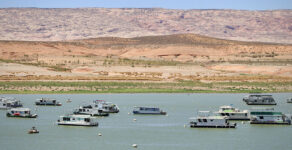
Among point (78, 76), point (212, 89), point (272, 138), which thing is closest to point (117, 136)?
point (272, 138)

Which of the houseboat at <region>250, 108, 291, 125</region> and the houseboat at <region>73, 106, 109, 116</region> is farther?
the houseboat at <region>73, 106, 109, 116</region>

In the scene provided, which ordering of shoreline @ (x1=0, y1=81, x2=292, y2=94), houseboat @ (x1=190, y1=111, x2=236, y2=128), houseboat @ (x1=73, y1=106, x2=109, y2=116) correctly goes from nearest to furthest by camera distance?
houseboat @ (x1=190, y1=111, x2=236, y2=128) → houseboat @ (x1=73, y1=106, x2=109, y2=116) → shoreline @ (x1=0, y1=81, x2=292, y2=94)

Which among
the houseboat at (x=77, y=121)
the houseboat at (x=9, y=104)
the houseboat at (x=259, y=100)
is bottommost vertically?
the houseboat at (x=77, y=121)

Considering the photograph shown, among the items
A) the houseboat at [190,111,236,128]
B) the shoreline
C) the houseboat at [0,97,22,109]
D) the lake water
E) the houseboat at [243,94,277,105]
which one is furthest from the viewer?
the shoreline

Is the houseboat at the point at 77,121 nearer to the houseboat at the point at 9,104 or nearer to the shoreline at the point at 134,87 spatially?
the houseboat at the point at 9,104

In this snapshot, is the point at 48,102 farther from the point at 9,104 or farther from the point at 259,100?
the point at 259,100

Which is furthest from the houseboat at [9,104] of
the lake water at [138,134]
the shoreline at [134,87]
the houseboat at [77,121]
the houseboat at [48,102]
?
the shoreline at [134,87]

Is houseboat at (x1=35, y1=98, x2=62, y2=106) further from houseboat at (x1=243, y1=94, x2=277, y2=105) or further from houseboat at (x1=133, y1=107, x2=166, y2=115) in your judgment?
houseboat at (x1=243, y1=94, x2=277, y2=105)

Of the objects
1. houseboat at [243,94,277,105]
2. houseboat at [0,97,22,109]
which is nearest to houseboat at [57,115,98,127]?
houseboat at [0,97,22,109]

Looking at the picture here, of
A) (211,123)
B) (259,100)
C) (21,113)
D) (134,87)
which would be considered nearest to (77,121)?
(21,113)

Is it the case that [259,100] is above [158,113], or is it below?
above

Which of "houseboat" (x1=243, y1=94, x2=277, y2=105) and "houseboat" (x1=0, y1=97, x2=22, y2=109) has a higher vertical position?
"houseboat" (x1=243, y1=94, x2=277, y2=105)

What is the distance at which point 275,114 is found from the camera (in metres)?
71.4

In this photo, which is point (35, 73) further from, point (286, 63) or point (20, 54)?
point (286, 63)
